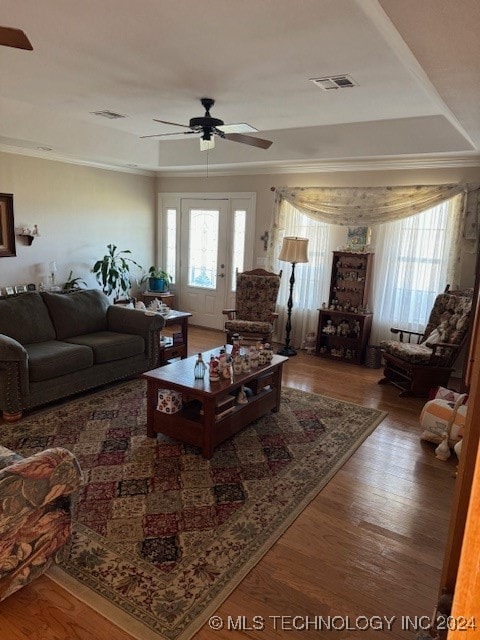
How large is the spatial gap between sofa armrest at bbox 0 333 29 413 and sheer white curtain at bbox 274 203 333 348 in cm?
374

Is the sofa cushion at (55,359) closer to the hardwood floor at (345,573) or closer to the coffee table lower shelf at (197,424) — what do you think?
the coffee table lower shelf at (197,424)

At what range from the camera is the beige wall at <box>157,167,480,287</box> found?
493cm

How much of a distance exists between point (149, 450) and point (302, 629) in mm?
1668

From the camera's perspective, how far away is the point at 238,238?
6652 mm

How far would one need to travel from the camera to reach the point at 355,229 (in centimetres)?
557

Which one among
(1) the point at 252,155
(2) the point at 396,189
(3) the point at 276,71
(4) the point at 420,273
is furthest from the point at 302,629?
(1) the point at 252,155

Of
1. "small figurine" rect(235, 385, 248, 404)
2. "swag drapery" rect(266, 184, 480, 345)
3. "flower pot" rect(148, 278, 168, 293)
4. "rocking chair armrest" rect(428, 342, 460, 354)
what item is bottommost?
"small figurine" rect(235, 385, 248, 404)

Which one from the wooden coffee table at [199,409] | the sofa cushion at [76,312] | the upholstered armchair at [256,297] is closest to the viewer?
the wooden coffee table at [199,409]

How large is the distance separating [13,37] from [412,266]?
183 inches

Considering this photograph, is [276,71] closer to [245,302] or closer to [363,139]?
[363,139]

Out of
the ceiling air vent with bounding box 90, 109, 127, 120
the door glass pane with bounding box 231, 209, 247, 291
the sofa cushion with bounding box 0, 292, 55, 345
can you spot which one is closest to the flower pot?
the door glass pane with bounding box 231, 209, 247, 291

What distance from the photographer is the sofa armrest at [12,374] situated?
338 cm

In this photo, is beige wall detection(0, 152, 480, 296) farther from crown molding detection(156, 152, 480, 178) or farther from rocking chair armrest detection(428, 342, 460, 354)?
rocking chair armrest detection(428, 342, 460, 354)

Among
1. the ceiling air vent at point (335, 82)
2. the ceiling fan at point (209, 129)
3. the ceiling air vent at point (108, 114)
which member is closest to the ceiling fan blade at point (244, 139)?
the ceiling fan at point (209, 129)
